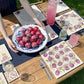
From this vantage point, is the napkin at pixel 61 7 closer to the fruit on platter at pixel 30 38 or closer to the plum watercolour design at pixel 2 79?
the fruit on platter at pixel 30 38

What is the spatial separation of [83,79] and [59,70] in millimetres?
1061

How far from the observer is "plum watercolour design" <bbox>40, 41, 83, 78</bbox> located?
4.44ft

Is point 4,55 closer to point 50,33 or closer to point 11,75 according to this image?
point 11,75

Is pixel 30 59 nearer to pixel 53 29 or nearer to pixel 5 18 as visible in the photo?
pixel 53 29

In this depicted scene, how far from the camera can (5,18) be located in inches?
68.7

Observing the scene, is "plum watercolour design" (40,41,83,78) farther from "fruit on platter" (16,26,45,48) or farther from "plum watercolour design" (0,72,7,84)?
"plum watercolour design" (0,72,7,84)

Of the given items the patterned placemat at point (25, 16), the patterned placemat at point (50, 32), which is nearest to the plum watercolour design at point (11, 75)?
the patterned placemat at point (50, 32)

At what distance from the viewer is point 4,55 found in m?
1.42

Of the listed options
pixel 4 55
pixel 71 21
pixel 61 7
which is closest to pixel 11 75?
pixel 4 55

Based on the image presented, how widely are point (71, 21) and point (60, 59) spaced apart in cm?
61

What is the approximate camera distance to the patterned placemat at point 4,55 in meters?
1.39

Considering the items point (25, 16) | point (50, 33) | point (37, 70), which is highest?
point (25, 16)

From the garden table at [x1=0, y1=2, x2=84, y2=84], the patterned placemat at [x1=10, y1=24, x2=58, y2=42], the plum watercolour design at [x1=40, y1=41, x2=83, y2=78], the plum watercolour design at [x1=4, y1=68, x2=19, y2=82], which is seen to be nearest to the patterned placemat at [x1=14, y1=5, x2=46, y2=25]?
the patterned placemat at [x1=10, y1=24, x2=58, y2=42]

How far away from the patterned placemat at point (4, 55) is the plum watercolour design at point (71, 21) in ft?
2.46
